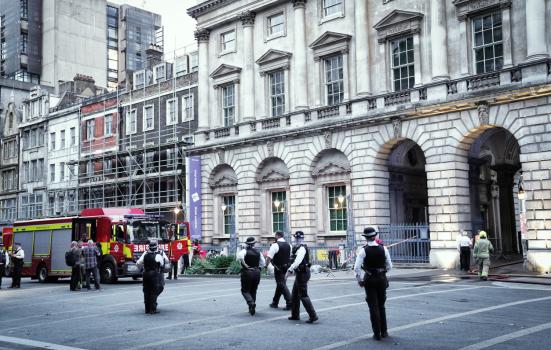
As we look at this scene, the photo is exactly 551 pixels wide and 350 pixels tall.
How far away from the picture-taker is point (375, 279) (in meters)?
10.4

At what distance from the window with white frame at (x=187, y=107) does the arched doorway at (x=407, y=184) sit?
53.6ft

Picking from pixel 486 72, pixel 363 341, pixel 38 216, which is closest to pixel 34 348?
pixel 363 341

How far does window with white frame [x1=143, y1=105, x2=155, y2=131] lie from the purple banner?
337 inches

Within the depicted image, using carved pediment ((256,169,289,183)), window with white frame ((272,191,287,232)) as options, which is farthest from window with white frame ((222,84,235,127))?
window with white frame ((272,191,287,232))

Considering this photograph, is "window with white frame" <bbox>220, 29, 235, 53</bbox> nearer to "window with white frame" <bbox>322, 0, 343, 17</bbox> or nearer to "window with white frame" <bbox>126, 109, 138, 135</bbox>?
"window with white frame" <bbox>322, 0, 343, 17</bbox>

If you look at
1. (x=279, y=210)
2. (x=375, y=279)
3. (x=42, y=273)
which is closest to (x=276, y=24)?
(x=279, y=210)

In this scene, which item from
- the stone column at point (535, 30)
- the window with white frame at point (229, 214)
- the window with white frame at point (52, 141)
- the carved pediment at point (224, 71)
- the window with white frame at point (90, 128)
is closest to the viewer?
the stone column at point (535, 30)

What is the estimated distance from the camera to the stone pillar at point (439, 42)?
27558 millimetres

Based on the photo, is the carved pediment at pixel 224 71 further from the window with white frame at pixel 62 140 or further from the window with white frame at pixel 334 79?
the window with white frame at pixel 62 140

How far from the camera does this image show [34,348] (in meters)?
10.4

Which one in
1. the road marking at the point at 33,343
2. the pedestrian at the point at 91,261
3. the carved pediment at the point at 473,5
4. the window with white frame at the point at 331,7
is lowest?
the road marking at the point at 33,343

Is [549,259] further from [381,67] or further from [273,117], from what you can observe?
[273,117]

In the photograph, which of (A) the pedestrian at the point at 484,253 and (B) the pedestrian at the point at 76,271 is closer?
(A) the pedestrian at the point at 484,253

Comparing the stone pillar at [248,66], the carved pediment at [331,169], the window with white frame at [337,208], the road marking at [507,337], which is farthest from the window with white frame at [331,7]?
the road marking at [507,337]
